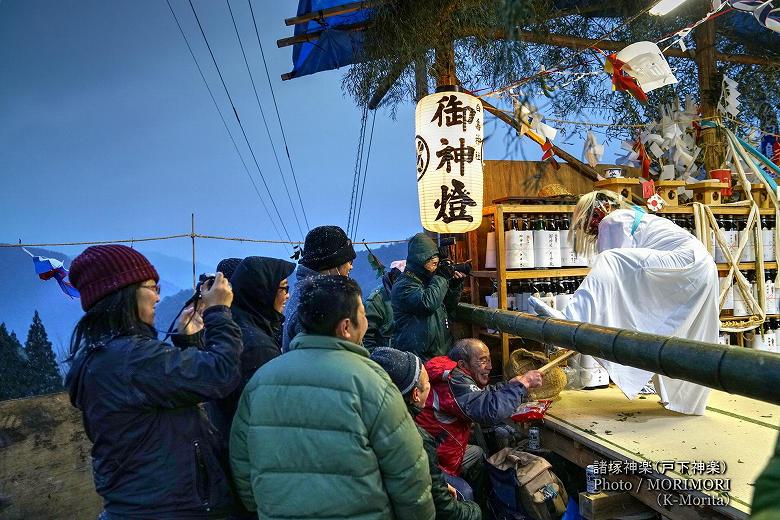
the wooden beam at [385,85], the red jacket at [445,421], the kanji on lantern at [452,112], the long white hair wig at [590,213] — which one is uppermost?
the wooden beam at [385,85]

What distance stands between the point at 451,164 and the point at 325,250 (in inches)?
110

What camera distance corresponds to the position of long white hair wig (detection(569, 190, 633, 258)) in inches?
216

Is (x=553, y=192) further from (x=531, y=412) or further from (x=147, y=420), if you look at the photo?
(x=147, y=420)

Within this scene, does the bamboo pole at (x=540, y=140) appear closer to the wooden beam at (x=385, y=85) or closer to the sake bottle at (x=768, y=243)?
the wooden beam at (x=385, y=85)

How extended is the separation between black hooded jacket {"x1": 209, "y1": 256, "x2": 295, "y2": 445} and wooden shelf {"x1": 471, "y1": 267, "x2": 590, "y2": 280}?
3.44 metres

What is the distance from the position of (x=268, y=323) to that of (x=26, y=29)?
82339mm

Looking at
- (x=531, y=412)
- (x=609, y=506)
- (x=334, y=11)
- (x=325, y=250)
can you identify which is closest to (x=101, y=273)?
(x=325, y=250)

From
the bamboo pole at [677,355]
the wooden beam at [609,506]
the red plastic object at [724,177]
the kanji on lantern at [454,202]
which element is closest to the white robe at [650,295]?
the bamboo pole at [677,355]

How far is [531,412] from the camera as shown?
414 cm

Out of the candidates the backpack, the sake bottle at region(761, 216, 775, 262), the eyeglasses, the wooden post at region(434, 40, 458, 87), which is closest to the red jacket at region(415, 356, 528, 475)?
the backpack

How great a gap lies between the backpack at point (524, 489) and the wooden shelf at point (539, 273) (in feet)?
7.78

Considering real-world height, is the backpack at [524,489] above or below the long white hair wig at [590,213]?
below

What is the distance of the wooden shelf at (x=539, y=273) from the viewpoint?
568 centimetres

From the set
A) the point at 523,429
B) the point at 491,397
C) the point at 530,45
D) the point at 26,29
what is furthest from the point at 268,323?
the point at 26,29
